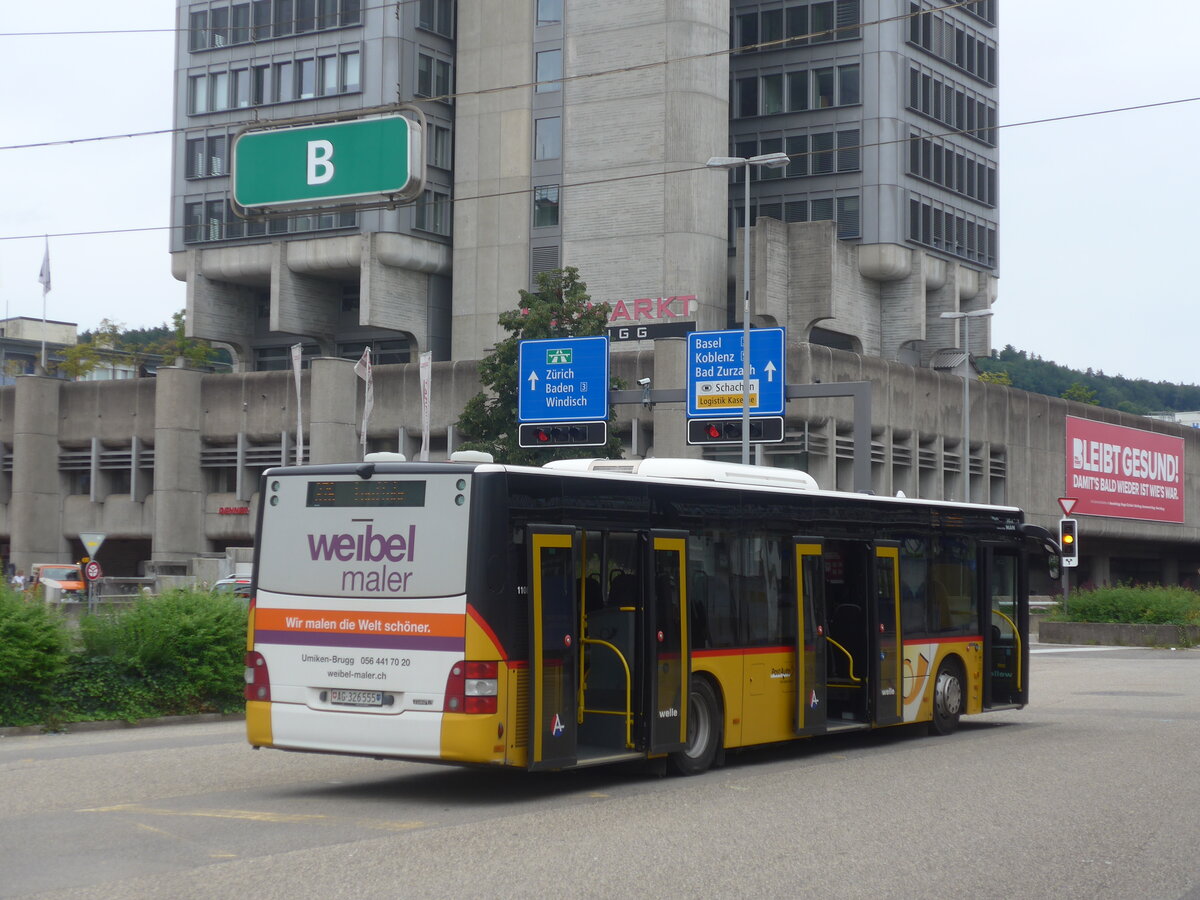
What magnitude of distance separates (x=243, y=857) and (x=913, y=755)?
8.42m

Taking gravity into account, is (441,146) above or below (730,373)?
above

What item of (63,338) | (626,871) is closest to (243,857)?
(626,871)

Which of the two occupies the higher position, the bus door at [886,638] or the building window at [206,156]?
the building window at [206,156]

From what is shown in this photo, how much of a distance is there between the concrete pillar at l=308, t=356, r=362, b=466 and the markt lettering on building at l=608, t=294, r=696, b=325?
36.1ft

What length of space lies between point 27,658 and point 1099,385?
149 meters

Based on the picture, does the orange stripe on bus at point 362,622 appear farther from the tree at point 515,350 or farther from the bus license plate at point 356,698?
the tree at point 515,350

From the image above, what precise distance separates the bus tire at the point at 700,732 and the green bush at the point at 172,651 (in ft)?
26.2

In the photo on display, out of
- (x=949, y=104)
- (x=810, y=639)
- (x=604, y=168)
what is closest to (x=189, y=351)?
(x=604, y=168)

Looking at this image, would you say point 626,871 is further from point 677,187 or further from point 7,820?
point 677,187

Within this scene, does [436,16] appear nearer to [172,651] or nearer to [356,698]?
[172,651]

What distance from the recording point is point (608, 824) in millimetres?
10906

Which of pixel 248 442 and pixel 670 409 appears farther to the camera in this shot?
pixel 248 442

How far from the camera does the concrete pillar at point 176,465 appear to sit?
65688 mm

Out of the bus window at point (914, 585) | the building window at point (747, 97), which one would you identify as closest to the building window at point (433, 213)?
the building window at point (747, 97)
